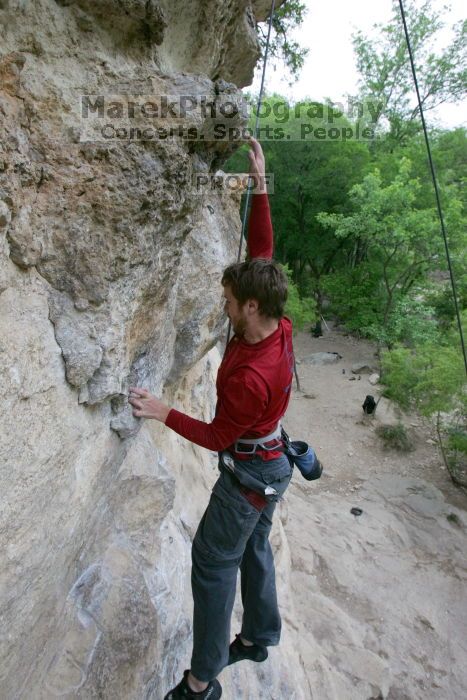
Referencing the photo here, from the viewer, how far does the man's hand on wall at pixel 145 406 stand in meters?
2.19

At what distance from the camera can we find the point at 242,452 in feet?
6.91

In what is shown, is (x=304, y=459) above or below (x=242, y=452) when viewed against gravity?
below

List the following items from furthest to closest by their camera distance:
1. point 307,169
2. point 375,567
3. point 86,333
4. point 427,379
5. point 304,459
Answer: point 307,169 → point 427,379 → point 375,567 → point 304,459 → point 86,333

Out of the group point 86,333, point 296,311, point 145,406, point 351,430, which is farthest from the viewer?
point 296,311

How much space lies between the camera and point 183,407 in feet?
13.5

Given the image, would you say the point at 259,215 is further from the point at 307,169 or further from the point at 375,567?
the point at 307,169

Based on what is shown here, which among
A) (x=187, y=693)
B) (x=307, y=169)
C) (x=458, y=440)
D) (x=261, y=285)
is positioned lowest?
(x=458, y=440)

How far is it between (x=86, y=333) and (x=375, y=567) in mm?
5995

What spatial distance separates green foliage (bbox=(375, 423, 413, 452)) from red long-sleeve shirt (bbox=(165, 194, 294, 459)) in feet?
27.9

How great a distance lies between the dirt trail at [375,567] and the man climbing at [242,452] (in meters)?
2.11

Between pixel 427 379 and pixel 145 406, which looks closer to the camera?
pixel 145 406

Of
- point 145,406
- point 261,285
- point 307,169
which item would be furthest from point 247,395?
point 307,169

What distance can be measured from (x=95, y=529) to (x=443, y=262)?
12.5 m

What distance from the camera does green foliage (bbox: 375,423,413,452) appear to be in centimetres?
977
